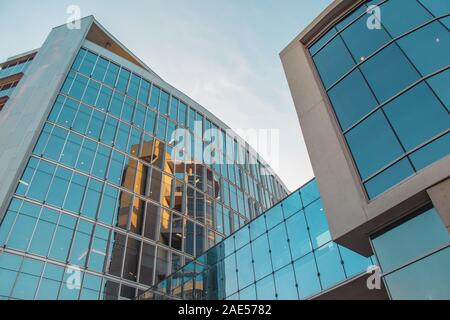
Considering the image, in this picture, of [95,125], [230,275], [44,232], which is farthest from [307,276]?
[95,125]

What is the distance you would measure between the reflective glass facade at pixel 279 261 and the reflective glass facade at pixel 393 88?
412 centimetres

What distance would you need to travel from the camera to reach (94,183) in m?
32.3

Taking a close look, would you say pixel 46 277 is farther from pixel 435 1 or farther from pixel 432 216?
pixel 435 1

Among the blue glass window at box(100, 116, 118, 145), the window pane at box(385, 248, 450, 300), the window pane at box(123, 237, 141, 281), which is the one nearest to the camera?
the window pane at box(385, 248, 450, 300)

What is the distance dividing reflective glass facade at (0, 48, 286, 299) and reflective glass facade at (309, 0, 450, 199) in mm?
22648

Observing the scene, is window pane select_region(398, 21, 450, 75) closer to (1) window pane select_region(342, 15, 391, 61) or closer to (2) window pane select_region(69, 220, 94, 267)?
(1) window pane select_region(342, 15, 391, 61)

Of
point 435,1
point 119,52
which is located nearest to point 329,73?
point 435,1

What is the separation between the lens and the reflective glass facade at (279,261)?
14.6 m

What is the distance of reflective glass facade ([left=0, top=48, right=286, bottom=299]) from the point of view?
26.7 meters

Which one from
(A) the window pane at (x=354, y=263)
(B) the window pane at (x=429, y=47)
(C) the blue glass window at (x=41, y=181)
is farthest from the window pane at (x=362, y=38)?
(C) the blue glass window at (x=41, y=181)

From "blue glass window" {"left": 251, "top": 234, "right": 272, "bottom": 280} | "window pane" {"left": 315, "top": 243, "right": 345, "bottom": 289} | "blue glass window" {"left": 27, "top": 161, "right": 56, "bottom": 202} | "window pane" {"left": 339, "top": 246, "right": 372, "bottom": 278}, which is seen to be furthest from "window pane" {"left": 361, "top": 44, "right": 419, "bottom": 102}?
"blue glass window" {"left": 27, "top": 161, "right": 56, "bottom": 202}

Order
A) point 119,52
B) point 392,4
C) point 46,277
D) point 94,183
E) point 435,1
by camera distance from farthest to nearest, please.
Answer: point 119,52 < point 94,183 < point 46,277 < point 392,4 < point 435,1

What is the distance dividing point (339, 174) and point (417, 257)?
3499 mm

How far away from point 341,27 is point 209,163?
103ft
